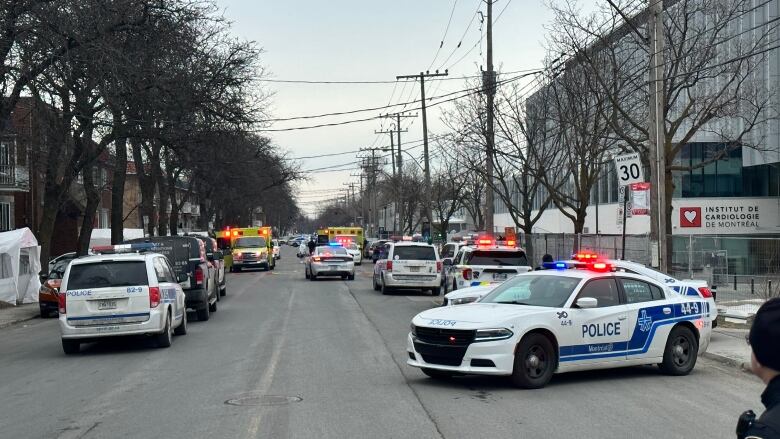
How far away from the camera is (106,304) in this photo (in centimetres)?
1480

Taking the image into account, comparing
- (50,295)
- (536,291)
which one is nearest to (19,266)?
(50,295)

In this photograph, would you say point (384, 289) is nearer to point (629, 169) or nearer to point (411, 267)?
point (411, 267)

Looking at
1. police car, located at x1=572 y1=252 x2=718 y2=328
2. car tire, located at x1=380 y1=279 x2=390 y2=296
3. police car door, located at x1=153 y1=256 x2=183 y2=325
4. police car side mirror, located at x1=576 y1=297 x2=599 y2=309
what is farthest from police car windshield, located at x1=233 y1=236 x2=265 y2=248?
police car side mirror, located at x1=576 y1=297 x2=599 y2=309

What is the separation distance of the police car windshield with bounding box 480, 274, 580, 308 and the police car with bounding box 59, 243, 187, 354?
6177 millimetres

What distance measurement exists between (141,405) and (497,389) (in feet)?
13.9

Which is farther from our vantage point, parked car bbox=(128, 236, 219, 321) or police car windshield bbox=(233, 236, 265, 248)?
police car windshield bbox=(233, 236, 265, 248)

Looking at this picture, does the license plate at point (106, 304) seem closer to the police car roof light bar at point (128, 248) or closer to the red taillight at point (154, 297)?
the red taillight at point (154, 297)

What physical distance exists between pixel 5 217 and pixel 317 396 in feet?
128

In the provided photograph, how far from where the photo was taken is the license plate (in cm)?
1477

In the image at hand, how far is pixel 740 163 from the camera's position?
48594mm

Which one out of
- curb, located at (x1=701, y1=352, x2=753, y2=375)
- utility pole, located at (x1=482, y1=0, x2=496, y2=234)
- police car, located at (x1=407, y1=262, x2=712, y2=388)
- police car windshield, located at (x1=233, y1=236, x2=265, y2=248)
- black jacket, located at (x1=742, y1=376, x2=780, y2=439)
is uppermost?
utility pole, located at (x1=482, y1=0, x2=496, y2=234)

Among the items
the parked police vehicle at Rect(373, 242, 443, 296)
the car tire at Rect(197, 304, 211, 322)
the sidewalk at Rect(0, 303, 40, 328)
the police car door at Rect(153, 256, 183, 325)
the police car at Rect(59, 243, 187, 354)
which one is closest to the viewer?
the police car at Rect(59, 243, 187, 354)

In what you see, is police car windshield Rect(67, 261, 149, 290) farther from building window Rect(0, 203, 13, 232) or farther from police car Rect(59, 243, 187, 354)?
building window Rect(0, 203, 13, 232)

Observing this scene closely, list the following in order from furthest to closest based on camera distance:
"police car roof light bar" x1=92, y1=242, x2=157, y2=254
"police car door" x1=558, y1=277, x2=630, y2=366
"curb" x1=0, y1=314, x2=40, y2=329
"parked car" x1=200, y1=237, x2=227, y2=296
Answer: "parked car" x1=200, y1=237, x2=227, y2=296 → "curb" x1=0, y1=314, x2=40, y2=329 → "police car roof light bar" x1=92, y1=242, x2=157, y2=254 → "police car door" x1=558, y1=277, x2=630, y2=366
